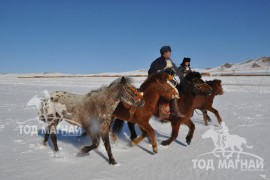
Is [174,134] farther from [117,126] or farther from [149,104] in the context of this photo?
[117,126]

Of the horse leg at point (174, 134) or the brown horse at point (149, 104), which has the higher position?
the brown horse at point (149, 104)

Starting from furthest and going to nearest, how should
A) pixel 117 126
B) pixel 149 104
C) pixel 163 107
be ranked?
1. pixel 117 126
2. pixel 163 107
3. pixel 149 104

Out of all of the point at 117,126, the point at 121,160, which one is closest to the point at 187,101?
the point at 117,126

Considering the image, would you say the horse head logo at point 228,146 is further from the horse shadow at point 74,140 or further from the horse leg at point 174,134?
the horse shadow at point 74,140

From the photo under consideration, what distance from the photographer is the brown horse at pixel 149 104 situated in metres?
6.80

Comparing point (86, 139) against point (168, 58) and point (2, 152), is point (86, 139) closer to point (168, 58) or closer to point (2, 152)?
point (2, 152)

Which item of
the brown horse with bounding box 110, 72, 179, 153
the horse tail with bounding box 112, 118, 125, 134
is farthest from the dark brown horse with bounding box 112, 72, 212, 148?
the brown horse with bounding box 110, 72, 179, 153

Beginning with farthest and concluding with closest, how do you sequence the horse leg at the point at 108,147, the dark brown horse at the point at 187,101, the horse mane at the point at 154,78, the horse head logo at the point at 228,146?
the dark brown horse at the point at 187,101 < the horse mane at the point at 154,78 < the horse head logo at the point at 228,146 < the horse leg at the point at 108,147

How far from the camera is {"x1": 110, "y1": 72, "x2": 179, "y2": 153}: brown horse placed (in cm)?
680

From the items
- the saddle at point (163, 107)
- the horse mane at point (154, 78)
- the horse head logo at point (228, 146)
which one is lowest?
the horse head logo at point (228, 146)

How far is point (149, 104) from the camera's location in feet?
22.7

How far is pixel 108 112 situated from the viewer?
609 cm

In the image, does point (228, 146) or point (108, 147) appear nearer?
point (108, 147)

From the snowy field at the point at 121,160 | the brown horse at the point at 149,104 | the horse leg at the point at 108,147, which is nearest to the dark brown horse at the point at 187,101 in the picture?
the snowy field at the point at 121,160
